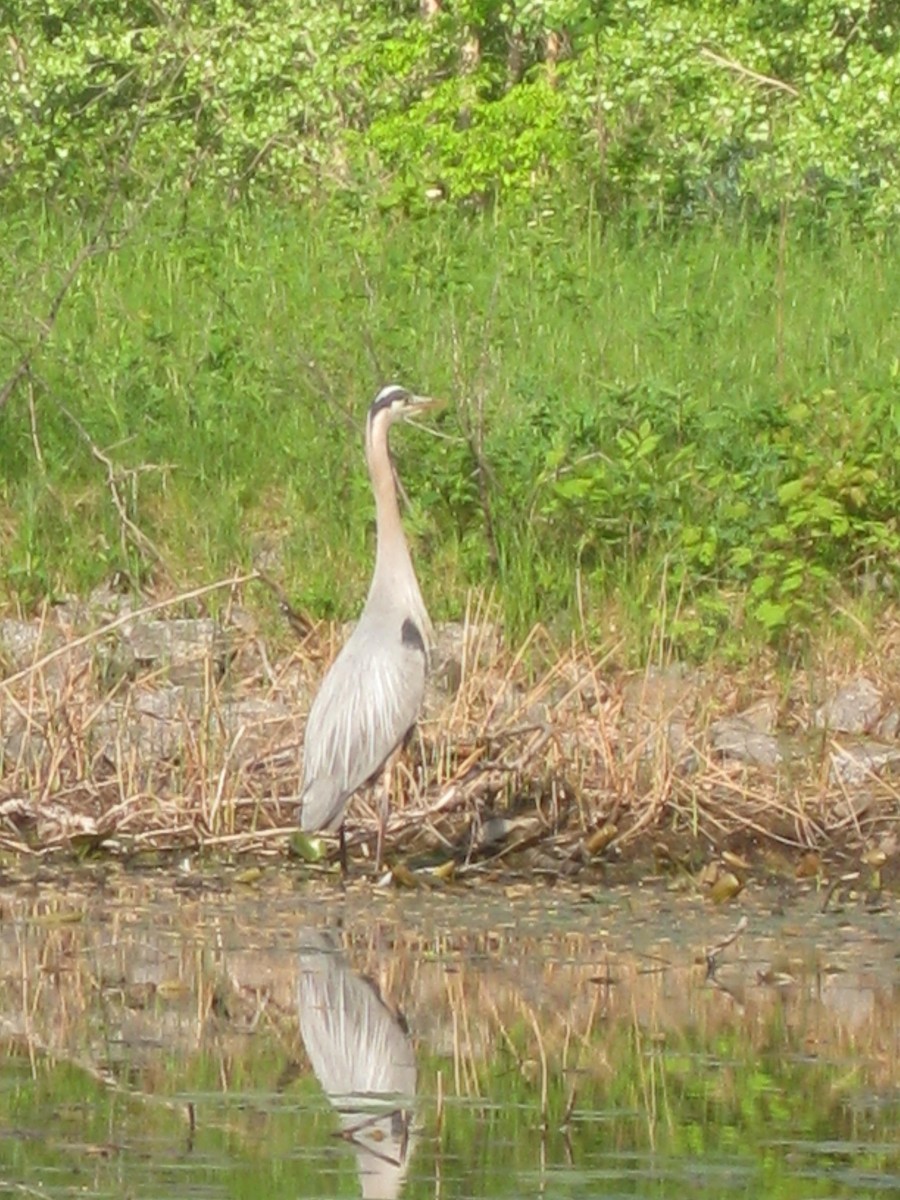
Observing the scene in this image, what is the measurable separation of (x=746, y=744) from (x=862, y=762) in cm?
39

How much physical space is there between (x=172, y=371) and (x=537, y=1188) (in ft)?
22.0

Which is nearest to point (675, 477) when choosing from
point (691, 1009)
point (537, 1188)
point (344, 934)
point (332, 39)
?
point (344, 934)

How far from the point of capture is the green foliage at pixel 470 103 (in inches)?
532

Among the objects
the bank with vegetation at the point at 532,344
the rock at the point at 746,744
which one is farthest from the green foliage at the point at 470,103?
the rock at the point at 746,744

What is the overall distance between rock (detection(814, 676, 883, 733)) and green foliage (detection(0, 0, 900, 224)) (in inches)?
145

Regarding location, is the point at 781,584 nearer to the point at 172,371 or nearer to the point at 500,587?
the point at 500,587

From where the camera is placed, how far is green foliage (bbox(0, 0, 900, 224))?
13.5 metres

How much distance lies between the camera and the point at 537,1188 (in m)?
4.91

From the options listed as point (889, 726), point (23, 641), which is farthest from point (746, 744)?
point (23, 641)

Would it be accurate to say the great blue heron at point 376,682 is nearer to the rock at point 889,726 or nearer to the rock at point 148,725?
the rock at point 148,725

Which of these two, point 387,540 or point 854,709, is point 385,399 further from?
point 854,709

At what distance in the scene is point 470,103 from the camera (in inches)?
669

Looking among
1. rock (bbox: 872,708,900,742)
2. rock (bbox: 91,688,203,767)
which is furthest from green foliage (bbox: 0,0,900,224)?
rock (bbox: 872,708,900,742)

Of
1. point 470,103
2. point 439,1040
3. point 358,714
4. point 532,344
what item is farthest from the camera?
point 470,103
